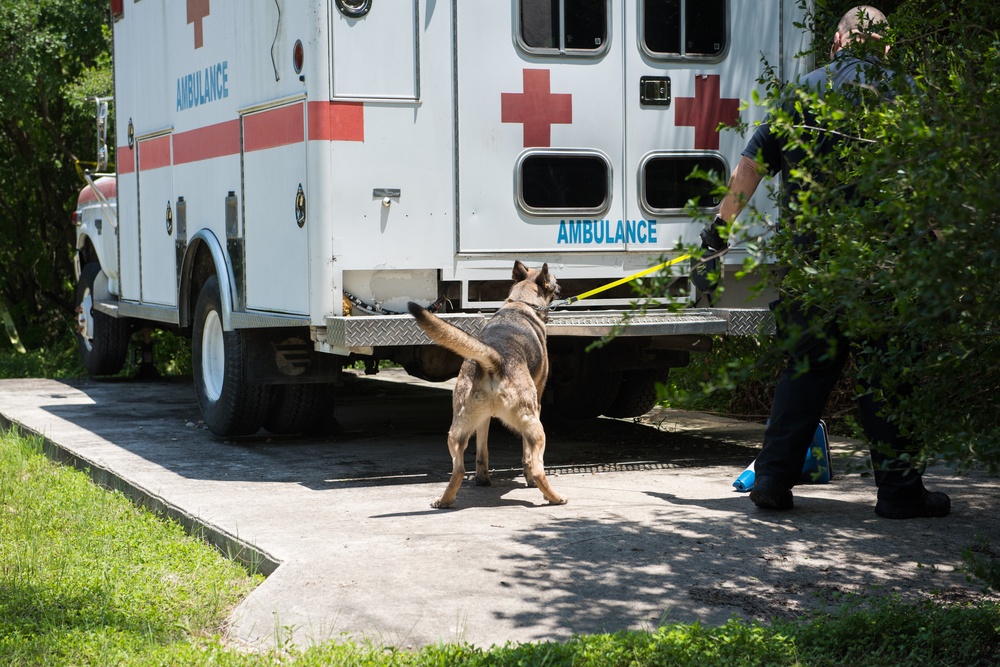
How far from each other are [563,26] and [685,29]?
775 millimetres

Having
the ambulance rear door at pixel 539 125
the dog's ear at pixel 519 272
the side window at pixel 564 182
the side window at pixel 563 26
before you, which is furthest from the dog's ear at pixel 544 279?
the side window at pixel 563 26

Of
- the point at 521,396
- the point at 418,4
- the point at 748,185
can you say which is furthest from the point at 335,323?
the point at 748,185

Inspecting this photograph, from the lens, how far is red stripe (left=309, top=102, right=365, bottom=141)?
6.56 m

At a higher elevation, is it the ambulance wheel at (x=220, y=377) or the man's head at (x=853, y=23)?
the man's head at (x=853, y=23)

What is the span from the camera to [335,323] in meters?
6.51

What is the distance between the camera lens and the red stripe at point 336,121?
656 cm

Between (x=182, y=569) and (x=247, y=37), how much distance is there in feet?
12.4

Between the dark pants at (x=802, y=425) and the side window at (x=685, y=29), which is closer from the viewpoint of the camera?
the dark pants at (x=802, y=425)

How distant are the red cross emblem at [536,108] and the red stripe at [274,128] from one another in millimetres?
1120

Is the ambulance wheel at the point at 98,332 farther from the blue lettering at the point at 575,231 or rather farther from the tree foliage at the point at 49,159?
the blue lettering at the point at 575,231

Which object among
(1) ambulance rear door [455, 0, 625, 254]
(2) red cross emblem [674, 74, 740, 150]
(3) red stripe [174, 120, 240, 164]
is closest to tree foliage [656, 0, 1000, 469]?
(1) ambulance rear door [455, 0, 625, 254]

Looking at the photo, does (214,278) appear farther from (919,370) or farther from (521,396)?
(919,370)


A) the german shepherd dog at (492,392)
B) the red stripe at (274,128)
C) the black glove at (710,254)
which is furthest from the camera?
the red stripe at (274,128)

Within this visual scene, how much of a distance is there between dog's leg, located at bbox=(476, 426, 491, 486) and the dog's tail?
0.53m
